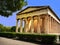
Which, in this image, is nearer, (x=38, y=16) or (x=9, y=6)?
(x=9, y=6)

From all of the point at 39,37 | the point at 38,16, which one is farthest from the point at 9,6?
the point at 38,16

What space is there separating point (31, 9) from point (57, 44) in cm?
1866

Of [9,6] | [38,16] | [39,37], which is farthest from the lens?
[38,16]

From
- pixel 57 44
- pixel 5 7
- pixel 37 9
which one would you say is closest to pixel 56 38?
pixel 57 44

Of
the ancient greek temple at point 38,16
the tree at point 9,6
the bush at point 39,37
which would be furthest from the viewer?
the ancient greek temple at point 38,16

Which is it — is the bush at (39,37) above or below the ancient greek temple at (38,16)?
below

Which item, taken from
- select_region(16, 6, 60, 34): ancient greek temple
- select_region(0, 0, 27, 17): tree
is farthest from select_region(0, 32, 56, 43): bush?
select_region(16, 6, 60, 34): ancient greek temple

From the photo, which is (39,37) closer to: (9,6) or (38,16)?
(9,6)

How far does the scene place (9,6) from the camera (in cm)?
2386

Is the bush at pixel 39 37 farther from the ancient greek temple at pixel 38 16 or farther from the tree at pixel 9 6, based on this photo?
the ancient greek temple at pixel 38 16

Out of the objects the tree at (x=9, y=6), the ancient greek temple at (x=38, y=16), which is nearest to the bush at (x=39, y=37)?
the tree at (x=9, y=6)

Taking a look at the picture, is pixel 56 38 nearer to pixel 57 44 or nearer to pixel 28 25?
pixel 57 44

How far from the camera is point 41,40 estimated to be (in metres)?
19.7

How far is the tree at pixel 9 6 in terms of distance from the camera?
23.0 m
